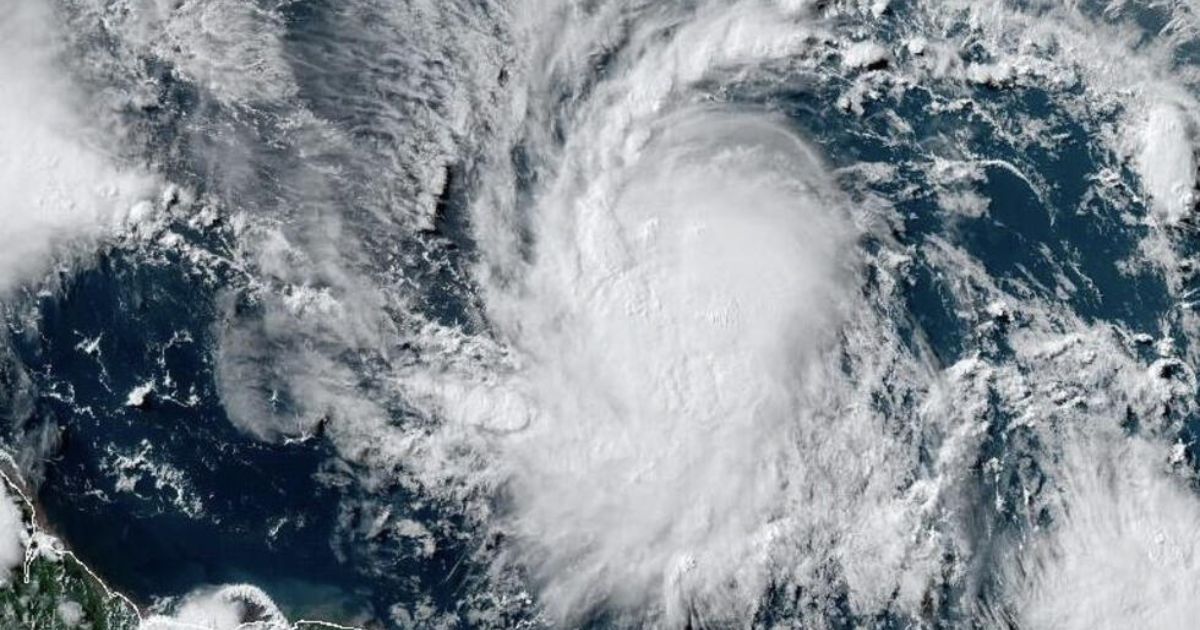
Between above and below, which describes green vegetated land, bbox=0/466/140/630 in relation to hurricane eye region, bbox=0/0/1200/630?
below

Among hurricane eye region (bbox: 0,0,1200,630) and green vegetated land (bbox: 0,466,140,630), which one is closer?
hurricane eye region (bbox: 0,0,1200,630)

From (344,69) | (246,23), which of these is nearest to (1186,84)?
(344,69)

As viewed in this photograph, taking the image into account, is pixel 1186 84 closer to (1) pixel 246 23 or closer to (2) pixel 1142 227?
(2) pixel 1142 227

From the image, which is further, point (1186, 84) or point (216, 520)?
point (1186, 84)

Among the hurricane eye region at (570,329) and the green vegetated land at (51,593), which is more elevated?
the hurricane eye region at (570,329)

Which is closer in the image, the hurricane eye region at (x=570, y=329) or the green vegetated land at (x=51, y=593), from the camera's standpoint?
the hurricane eye region at (x=570, y=329)

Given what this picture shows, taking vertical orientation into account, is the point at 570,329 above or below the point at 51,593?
above

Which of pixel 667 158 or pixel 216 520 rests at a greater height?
pixel 667 158

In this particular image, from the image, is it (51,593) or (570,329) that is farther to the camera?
(51,593)
